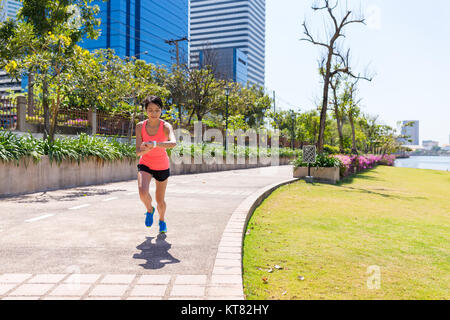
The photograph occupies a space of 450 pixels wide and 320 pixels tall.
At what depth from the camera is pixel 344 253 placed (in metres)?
4.93

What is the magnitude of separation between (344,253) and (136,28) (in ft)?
320

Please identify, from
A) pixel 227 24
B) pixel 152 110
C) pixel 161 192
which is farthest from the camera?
pixel 227 24

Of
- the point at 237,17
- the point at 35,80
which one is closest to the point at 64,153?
the point at 35,80

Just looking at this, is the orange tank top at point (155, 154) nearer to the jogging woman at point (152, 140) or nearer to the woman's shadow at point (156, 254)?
the jogging woman at point (152, 140)

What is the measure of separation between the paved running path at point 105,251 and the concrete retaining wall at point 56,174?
67.6 inches

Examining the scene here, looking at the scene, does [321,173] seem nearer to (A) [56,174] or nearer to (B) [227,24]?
(A) [56,174]

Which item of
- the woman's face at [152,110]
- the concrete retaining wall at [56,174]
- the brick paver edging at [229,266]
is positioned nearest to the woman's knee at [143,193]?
the woman's face at [152,110]

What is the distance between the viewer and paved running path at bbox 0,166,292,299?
125 inches

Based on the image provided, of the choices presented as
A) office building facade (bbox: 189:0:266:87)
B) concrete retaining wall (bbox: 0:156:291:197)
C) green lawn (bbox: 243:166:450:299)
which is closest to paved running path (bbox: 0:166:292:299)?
green lawn (bbox: 243:166:450:299)

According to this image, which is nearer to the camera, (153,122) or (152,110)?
(152,110)

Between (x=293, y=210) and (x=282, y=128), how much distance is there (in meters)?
59.9

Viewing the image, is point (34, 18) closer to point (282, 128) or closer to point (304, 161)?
point (304, 161)

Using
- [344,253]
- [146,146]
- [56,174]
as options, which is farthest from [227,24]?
[344,253]

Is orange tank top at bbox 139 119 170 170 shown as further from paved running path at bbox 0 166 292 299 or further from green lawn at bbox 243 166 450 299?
green lawn at bbox 243 166 450 299
